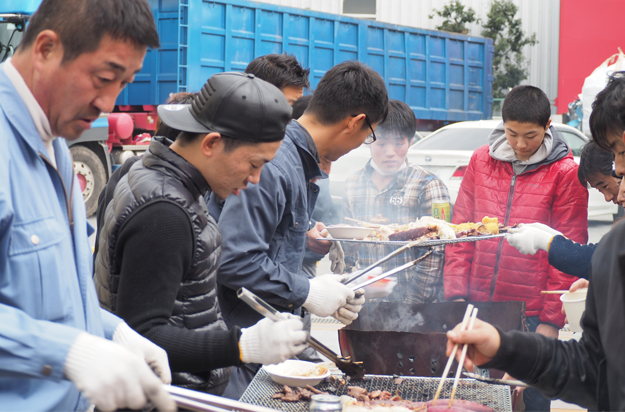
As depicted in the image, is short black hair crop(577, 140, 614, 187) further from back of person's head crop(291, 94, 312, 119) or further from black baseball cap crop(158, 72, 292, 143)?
black baseball cap crop(158, 72, 292, 143)

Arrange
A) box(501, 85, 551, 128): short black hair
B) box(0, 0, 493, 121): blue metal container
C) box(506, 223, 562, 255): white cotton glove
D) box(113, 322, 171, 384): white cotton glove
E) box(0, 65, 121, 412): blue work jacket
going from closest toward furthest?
box(0, 65, 121, 412): blue work jacket → box(113, 322, 171, 384): white cotton glove → box(506, 223, 562, 255): white cotton glove → box(501, 85, 551, 128): short black hair → box(0, 0, 493, 121): blue metal container

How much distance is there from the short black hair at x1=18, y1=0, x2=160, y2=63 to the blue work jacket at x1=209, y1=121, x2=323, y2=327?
1068mm

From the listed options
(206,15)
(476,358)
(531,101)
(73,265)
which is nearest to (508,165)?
(531,101)

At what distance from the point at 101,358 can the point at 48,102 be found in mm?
606

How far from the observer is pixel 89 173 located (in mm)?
9367

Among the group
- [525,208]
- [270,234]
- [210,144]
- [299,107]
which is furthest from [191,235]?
[525,208]

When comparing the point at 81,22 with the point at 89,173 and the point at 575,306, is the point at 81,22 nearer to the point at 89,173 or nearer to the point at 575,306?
the point at 575,306

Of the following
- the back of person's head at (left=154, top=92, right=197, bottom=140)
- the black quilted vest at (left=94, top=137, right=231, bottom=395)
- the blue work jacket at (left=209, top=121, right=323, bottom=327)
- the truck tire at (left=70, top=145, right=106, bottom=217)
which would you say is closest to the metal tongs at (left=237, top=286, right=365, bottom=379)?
the black quilted vest at (left=94, top=137, right=231, bottom=395)

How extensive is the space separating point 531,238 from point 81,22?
2.65 m

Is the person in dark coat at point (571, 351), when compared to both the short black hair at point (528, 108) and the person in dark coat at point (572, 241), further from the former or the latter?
the short black hair at point (528, 108)

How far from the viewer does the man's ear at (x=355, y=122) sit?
271 cm

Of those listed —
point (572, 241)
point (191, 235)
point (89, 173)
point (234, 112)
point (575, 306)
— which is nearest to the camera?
point (191, 235)

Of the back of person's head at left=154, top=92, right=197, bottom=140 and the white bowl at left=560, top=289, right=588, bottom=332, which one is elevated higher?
the back of person's head at left=154, top=92, right=197, bottom=140

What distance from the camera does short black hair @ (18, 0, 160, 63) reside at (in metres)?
→ 1.28
